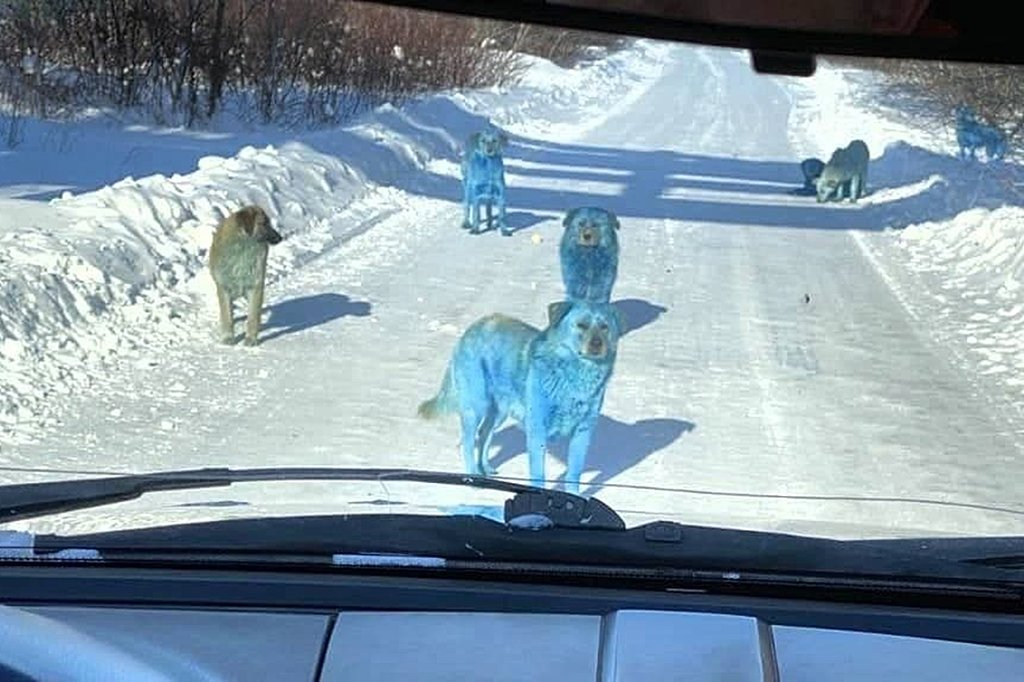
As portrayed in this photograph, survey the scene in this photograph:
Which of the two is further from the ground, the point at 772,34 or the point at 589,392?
the point at 772,34

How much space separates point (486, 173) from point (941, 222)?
1.17 metres

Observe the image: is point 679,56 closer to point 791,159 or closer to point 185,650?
point 791,159

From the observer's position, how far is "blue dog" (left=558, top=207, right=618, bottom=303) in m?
4.28

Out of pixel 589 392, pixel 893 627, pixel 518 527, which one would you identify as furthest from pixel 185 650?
pixel 589 392

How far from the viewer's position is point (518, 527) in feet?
9.86

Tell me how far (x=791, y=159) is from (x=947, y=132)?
55 centimetres

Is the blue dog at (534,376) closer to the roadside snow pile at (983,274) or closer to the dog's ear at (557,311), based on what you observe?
the dog's ear at (557,311)

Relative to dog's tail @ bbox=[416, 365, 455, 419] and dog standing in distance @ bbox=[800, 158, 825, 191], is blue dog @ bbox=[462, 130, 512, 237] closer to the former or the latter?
dog's tail @ bbox=[416, 365, 455, 419]

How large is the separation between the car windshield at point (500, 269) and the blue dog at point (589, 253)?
1 cm

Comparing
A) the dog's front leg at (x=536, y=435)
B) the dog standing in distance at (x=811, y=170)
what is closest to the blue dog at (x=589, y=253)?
A: the dog's front leg at (x=536, y=435)

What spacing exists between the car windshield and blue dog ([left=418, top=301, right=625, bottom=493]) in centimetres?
1

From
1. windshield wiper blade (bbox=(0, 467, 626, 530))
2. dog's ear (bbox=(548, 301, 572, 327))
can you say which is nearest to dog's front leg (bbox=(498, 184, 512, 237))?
dog's ear (bbox=(548, 301, 572, 327))

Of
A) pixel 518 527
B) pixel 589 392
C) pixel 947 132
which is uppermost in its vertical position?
pixel 947 132

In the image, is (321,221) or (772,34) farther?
(321,221)
